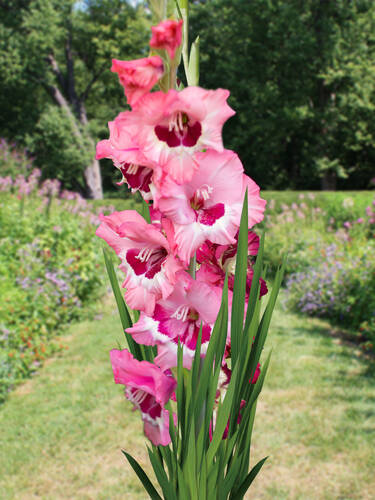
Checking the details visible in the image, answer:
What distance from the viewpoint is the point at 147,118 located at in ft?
2.21

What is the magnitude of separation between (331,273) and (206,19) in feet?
55.4

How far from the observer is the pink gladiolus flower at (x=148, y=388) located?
748 millimetres

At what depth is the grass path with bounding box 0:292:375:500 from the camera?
3.08 metres

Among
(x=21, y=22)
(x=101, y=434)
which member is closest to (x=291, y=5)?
(x=21, y=22)

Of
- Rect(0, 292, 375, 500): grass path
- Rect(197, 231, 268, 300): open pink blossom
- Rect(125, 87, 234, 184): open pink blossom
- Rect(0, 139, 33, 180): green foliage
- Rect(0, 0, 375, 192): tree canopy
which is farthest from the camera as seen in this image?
Rect(0, 0, 375, 192): tree canopy

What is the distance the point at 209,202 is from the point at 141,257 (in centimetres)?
15

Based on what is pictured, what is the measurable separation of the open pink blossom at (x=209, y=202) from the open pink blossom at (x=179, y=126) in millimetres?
21

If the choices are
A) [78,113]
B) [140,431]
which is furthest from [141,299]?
[78,113]

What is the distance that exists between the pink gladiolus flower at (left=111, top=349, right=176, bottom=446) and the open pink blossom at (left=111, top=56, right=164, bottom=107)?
415mm

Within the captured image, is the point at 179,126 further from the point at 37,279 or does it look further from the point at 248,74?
the point at 248,74

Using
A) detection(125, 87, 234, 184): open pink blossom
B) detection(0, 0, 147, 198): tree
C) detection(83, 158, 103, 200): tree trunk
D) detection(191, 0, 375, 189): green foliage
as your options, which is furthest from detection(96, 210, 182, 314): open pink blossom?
detection(83, 158, 103, 200): tree trunk

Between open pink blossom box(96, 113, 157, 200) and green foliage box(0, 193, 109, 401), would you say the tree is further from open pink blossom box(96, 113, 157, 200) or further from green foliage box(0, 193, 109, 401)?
open pink blossom box(96, 113, 157, 200)

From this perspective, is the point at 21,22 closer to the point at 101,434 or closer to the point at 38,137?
the point at 38,137

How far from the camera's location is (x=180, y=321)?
768 mm
